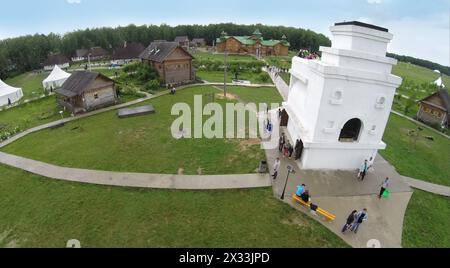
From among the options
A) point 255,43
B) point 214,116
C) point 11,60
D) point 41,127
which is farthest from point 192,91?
point 11,60

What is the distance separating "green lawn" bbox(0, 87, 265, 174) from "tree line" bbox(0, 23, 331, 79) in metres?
56.5

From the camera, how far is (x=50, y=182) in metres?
16.4

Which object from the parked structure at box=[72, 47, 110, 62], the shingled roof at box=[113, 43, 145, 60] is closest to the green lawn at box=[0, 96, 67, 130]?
the shingled roof at box=[113, 43, 145, 60]

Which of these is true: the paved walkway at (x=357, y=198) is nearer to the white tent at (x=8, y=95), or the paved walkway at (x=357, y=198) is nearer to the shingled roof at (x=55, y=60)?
the white tent at (x=8, y=95)

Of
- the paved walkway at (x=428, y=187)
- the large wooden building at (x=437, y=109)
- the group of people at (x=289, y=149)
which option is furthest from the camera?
the large wooden building at (x=437, y=109)

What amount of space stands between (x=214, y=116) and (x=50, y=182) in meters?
15.1

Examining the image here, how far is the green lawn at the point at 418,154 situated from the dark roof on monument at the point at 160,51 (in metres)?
29.5

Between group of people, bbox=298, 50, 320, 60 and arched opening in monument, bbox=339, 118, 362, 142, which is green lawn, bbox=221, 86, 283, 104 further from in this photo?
arched opening in monument, bbox=339, 118, 362, 142

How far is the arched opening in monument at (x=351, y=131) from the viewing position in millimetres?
16547

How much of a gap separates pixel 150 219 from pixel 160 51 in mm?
31875

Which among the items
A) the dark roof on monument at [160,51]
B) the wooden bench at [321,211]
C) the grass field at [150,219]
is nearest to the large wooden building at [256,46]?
the dark roof on monument at [160,51]

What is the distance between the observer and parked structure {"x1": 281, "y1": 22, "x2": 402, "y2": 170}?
15008 millimetres

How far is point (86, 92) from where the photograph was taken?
28.8 meters
